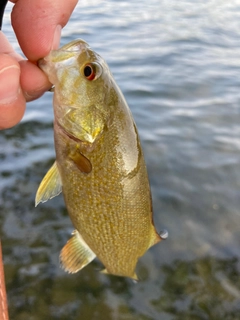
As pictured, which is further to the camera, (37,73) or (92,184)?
(92,184)

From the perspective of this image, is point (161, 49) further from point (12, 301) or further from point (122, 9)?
point (12, 301)

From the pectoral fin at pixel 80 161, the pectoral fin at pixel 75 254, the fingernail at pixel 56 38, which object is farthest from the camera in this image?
the pectoral fin at pixel 75 254

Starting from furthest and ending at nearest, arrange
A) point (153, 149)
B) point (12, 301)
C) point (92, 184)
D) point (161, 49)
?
point (161, 49)
point (153, 149)
point (12, 301)
point (92, 184)

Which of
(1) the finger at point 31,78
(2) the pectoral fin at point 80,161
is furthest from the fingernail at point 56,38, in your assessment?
(2) the pectoral fin at point 80,161

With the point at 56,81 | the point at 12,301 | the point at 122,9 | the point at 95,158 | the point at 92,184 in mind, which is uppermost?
the point at 56,81

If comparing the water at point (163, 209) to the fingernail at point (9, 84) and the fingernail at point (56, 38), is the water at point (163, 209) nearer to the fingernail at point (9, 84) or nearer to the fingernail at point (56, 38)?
the fingernail at point (9, 84)

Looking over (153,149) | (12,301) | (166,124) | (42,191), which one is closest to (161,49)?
(166,124)

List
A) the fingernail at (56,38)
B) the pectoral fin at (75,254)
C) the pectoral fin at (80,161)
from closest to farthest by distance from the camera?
the fingernail at (56,38) < the pectoral fin at (80,161) < the pectoral fin at (75,254)

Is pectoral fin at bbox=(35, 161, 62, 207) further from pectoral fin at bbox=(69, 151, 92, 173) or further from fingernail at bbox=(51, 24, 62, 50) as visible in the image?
fingernail at bbox=(51, 24, 62, 50)
